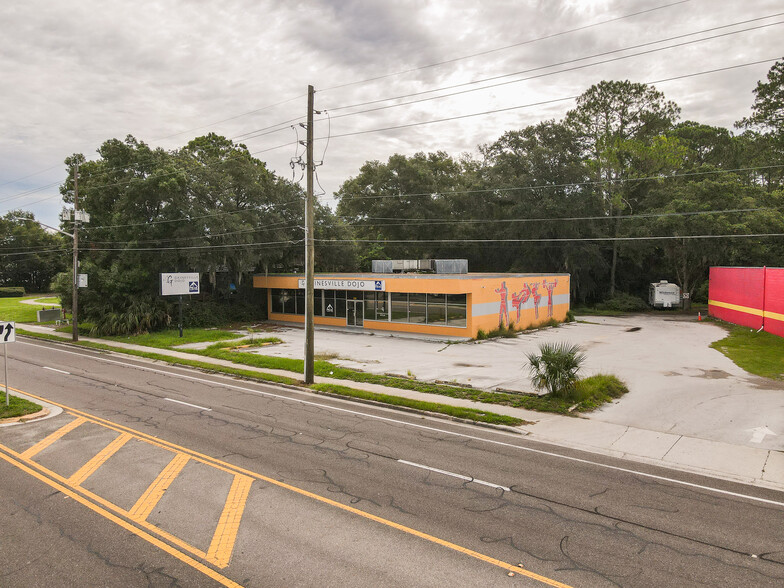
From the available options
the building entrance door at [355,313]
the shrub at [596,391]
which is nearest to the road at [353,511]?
the shrub at [596,391]

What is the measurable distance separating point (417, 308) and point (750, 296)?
23856mm

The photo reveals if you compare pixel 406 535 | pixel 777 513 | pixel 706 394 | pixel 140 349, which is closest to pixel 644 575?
pixel 406 535

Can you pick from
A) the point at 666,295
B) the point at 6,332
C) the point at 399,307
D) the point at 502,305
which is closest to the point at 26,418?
the point at 6,332

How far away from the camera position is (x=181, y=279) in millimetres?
33781

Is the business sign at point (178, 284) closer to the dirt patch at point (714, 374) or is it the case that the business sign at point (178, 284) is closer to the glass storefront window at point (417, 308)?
the glass storefront window at point (417, 308)

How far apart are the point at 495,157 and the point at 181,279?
3768 cm

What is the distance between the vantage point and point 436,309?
32.5 m

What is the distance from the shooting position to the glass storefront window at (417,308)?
3312 centimetres

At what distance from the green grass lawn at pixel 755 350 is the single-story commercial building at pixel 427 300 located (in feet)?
39.9

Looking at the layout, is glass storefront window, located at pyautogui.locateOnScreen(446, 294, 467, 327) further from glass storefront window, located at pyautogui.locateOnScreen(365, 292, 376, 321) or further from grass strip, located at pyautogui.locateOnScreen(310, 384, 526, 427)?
grass strip, located at pyautogui.locateOnScreen(310, 384, 526, 427)

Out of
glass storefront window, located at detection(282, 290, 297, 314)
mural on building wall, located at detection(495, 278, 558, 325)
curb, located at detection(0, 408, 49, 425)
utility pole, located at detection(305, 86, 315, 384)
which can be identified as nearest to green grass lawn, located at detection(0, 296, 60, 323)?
glass storefront window, located at detection(282, 290, 297, 314)

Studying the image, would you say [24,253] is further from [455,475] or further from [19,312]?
[455,475]

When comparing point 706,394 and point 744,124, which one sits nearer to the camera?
point 706,394

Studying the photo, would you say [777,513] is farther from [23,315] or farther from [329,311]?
[23,315]
